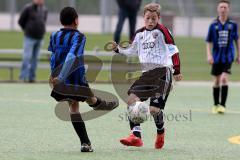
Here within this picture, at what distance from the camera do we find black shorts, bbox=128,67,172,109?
10.5m

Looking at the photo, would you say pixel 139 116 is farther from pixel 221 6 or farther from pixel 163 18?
pixel 163 18

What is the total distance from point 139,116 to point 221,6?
205 inches

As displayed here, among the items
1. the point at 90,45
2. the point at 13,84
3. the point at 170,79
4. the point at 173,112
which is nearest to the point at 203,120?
the point at 173,112

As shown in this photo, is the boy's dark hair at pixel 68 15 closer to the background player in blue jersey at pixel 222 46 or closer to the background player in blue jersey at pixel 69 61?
the background player in blue jersey at pixel 69 61

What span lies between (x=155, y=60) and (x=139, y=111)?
0.69 meters

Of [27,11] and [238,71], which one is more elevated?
[27,11]

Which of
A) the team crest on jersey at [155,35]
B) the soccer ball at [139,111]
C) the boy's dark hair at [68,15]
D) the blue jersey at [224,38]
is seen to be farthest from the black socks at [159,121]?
the blue jersey at [224,38]

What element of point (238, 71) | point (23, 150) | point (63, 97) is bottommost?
point (238, 71)

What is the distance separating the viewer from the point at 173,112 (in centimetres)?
1499

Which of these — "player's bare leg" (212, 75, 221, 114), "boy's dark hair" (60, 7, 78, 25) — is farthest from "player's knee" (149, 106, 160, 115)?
"player's bare leg" (212, 75, 221, 114)

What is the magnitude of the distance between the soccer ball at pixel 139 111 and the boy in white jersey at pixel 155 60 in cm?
14

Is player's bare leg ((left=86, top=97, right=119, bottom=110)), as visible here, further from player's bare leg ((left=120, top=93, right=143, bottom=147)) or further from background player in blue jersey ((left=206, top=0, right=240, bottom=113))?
background player in blue jersey ((left=206, top=0, right=240, bottom=113))

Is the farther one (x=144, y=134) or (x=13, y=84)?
(x=13, y=84)

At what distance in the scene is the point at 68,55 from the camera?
31.6 feet
